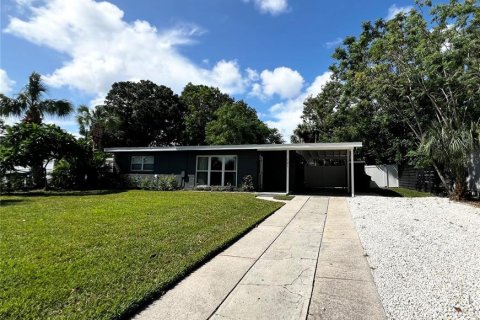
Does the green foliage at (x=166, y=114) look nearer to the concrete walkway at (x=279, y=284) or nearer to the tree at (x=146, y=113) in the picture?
the tree at (x=146, y=113)

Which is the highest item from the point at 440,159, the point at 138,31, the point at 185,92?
the point at 185,92

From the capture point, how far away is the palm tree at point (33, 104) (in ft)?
54.1

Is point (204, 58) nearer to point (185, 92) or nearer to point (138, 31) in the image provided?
point (138, 31)

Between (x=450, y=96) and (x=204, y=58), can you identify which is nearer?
(x=450, y=96)

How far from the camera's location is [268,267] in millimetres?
3945

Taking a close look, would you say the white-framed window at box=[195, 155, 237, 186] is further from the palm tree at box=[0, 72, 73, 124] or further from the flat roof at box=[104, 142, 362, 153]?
the palm tree at box=[0, 72, 73, 124]

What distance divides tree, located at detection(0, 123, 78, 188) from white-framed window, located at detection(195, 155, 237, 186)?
668cm

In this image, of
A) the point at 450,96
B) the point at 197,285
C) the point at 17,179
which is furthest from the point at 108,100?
the point at 197,285

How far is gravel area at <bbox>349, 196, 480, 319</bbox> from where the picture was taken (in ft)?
9.45

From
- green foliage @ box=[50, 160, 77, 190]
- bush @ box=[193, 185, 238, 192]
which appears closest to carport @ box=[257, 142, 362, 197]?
bush @ box=[193, 185, 238, 192]

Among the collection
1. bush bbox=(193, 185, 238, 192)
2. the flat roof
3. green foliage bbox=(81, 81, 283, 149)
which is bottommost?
bush bbox=(193, 185, 238, 192)

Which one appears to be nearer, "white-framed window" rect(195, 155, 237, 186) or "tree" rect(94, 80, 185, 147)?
"white-framed window" rect(195, 155, 237, 186)

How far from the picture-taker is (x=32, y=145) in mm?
13203

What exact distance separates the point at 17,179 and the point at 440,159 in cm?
1957
